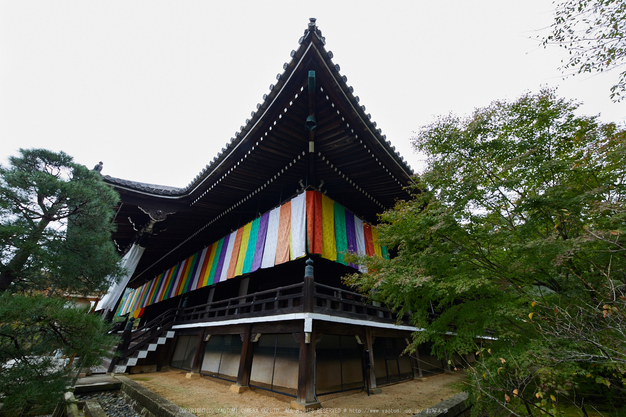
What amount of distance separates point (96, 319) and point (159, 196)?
6.09 meters

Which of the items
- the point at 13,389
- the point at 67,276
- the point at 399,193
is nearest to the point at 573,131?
the point at 399,193

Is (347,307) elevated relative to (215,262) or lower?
lower

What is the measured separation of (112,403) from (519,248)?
8.99m

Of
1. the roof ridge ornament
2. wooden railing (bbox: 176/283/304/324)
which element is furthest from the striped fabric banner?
the roof ridge ornament

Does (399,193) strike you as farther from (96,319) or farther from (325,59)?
(96,319)

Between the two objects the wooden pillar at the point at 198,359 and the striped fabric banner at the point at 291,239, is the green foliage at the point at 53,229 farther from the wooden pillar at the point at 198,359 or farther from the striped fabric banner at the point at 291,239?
the wooden pillar at the point at 198,359

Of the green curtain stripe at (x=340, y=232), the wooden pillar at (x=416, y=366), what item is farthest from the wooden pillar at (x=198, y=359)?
the wooden pillar at (x=416, y=366)

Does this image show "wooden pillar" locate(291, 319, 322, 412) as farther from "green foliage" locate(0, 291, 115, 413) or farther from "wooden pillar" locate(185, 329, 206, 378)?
"wooden pillar" locate(185, 329, 206, 378)

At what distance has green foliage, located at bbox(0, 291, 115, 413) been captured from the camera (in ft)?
9.62

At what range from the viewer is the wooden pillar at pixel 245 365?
6.37 metres

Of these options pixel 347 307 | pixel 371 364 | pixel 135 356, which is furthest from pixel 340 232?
pixel 135 356

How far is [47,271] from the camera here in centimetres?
373

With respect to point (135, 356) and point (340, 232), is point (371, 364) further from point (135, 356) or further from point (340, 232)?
point (135, 356)

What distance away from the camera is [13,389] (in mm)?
3018
